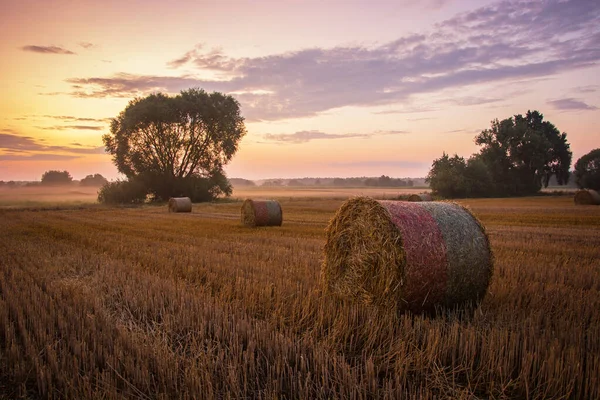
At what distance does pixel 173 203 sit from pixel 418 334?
24.6 metres

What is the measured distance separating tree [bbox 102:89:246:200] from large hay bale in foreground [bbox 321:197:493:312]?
38.3m

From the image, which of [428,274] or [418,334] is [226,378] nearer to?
[418,334]

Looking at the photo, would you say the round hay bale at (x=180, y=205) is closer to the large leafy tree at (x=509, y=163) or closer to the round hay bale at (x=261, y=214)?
the round hay bale at (x=261, y=214)

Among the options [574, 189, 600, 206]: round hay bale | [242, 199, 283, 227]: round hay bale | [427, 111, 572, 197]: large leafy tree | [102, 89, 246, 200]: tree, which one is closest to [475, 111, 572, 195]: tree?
[427, 111, 572, 197]: large leafy tree

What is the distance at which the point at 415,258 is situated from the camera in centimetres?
520

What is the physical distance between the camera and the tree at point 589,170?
49188 millimetres

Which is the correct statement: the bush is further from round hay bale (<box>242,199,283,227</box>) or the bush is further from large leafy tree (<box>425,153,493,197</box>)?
large leafy tree (<box>425,153,493,197</box>)

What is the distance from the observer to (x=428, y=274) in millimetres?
5195

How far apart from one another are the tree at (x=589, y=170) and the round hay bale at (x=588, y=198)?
2465 cm

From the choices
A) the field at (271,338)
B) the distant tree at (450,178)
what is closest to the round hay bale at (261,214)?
the field at (271,338)

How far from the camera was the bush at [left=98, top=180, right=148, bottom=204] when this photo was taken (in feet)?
133

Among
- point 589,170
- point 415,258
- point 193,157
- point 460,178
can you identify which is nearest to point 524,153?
point 589,170

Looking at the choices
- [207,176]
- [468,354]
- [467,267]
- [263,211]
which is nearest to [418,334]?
[468,354]

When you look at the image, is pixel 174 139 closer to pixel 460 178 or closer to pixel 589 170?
pixel 460 178
